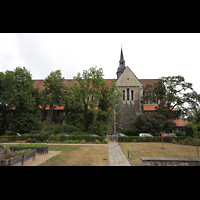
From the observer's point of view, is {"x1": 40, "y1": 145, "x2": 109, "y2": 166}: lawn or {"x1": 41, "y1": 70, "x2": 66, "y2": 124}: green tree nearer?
{"x1": 40, "y1": 145, "x2": 109, "y2": 166}: lawn

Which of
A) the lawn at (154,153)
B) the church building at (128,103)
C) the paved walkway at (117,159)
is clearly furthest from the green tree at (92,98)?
the paved walkway at (117,159)

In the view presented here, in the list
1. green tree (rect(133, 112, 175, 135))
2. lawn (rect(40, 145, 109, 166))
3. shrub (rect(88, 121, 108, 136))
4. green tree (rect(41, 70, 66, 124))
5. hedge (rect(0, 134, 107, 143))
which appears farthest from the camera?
green tree (rect(41, 70, 66, 124))

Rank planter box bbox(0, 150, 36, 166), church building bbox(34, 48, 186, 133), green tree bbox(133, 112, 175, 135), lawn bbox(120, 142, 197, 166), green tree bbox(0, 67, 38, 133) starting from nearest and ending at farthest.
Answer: planter box bbox(0, 150, 36, 166), lawn bbox(120, 142, 197, 166), green tree bbox(0, 67, 38, 133), green tree bbox(133, 112, 175, 135), church building bbox(34, 48, 186, 133)

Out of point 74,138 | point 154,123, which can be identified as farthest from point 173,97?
point 74,138

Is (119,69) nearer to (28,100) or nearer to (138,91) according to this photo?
(138,91)

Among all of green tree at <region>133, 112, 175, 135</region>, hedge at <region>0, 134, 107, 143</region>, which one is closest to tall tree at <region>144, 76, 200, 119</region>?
green tree at <region>133, 112, 175, 135</region>

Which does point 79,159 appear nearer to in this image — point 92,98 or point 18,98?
point 92,98

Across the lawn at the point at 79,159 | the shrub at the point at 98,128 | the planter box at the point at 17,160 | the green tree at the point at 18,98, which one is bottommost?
the lawn at the point at 79,159

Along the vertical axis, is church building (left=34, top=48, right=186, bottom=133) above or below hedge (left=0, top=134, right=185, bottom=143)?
above

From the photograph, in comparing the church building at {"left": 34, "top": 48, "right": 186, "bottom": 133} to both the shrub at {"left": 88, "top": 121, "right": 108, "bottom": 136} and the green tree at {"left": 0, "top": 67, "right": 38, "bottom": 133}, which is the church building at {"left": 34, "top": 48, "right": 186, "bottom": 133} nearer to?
the shrub at {"left": 88, "top": 121, "right": 108, "bottom": 136}

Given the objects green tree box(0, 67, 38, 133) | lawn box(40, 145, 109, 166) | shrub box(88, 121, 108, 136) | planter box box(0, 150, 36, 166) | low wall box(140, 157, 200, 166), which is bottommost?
lawn box(40, 145, 109, 166)

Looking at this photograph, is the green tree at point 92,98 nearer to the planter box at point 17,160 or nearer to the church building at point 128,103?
the church building at point 128,103

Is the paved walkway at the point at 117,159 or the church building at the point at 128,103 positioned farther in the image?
the church building at the point at 128,103

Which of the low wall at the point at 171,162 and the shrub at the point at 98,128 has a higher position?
the shrub at the point at 98,128
